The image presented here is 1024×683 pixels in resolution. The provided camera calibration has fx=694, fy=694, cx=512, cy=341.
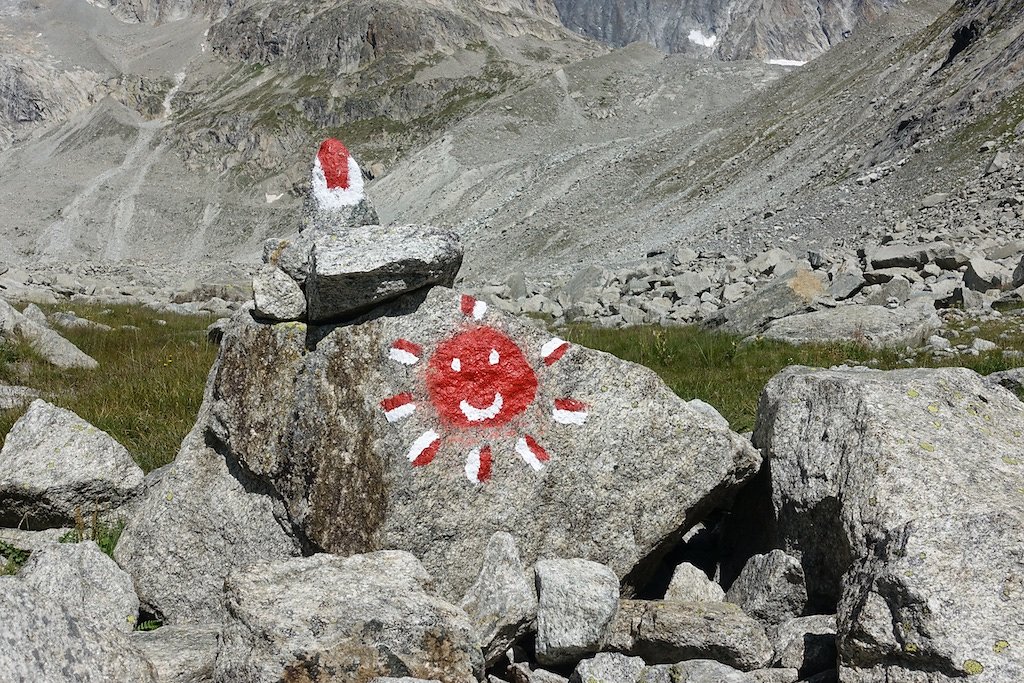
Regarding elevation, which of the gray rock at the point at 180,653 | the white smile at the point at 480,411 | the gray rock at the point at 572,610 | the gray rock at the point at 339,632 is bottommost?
the gray rock at the point at 572,610

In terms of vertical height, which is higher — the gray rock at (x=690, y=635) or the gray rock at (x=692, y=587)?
the gray rock at (x=690, y=635)

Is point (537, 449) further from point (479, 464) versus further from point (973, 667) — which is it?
point (973, 667)

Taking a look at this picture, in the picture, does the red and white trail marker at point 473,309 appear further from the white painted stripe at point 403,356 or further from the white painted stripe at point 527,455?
the white painted stripe at point 527,455

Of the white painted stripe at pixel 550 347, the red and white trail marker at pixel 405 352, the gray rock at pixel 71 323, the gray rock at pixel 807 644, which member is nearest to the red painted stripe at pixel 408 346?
the red and white trail marker at pixel 405 352

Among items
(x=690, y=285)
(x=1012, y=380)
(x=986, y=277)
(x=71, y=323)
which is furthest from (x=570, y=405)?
(x=690, y=285)

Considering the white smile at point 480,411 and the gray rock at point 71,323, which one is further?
the gray rock at point 71,323

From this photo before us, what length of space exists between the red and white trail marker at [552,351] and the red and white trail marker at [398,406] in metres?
0.97

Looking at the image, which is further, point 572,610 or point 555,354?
point 555,354

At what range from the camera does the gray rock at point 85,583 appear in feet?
11.8

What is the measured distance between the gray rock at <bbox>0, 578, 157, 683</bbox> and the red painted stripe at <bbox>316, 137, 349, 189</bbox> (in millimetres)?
3289

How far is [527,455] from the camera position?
15.4ft

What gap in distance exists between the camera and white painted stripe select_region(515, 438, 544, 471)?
4.67 m

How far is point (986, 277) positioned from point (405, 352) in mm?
16128

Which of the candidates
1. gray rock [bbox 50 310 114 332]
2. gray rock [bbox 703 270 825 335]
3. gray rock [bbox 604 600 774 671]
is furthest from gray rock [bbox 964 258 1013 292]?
gray rock [bbox 50 310 114 332]
